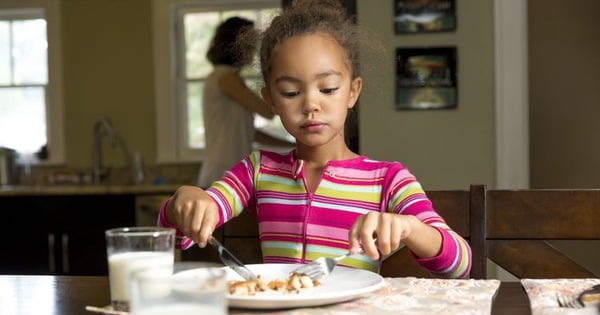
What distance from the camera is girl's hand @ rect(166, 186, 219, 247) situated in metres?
1.24

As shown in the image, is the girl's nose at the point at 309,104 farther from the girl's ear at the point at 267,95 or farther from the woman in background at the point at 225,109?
the woman in background at the point at 225,109

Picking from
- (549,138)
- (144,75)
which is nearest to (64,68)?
(144,75)

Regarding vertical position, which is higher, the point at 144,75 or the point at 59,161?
the point at 144,75

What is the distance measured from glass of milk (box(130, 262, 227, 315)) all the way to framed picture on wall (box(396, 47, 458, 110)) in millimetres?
2551

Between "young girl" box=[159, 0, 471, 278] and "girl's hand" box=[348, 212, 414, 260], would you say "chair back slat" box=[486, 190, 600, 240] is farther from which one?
"girl's hand" box=[348, 212, 414, 260]

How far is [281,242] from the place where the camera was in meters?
1.48

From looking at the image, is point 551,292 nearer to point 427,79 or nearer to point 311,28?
point 311,28

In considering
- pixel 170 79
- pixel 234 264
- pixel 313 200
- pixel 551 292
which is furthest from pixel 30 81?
pixel 551 292

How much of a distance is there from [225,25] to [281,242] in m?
2.08

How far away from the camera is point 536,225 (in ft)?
5.03

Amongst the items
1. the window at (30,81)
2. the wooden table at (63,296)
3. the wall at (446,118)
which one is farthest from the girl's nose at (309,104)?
the window at (30,81)

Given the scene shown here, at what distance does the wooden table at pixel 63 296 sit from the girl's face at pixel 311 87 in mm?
406

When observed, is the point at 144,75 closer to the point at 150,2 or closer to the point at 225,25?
the point at 150,2

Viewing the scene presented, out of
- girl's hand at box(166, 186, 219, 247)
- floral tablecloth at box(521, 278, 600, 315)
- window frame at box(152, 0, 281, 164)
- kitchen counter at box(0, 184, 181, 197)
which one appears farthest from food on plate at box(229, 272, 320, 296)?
window frame at box(152, 0, 281, 164)
